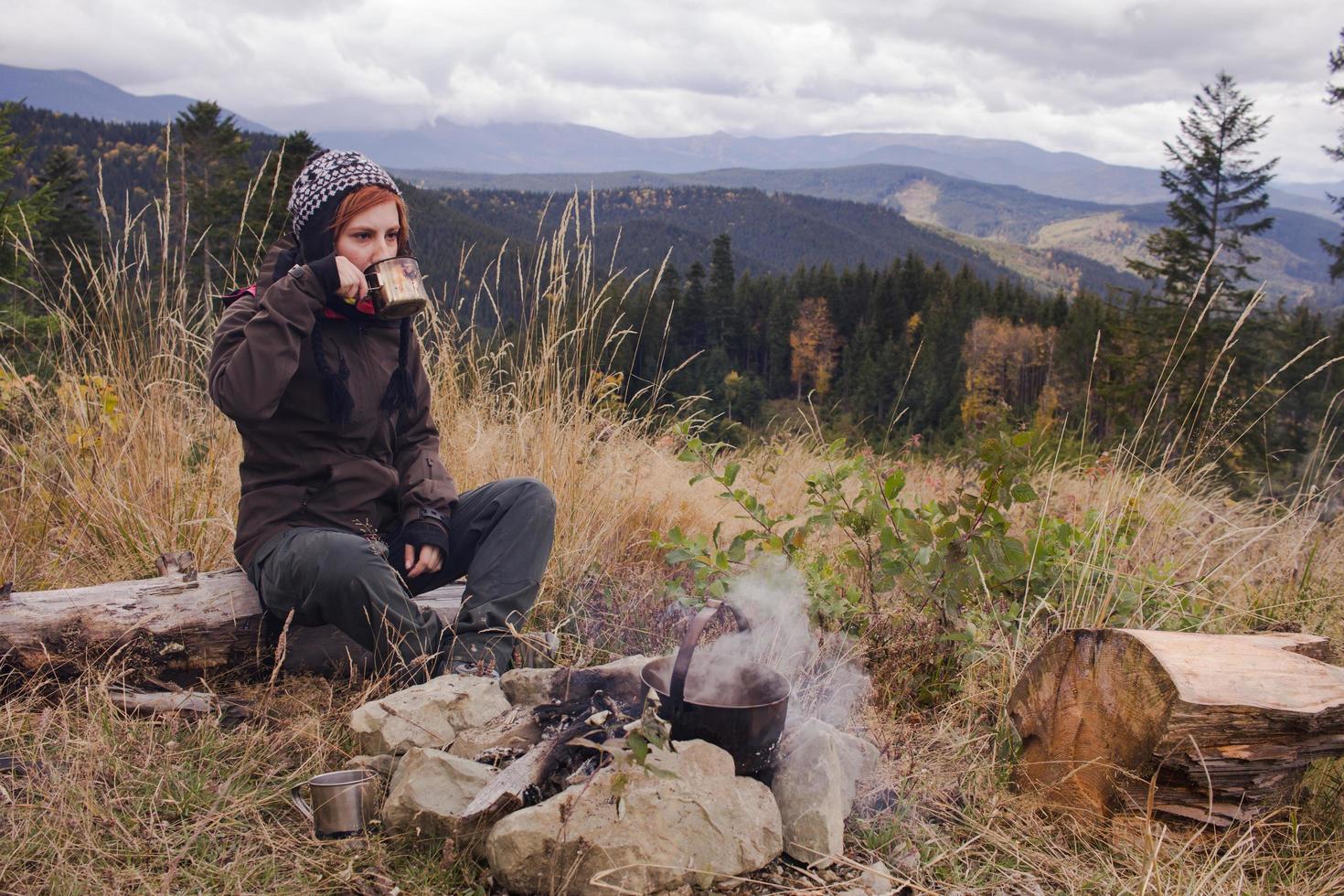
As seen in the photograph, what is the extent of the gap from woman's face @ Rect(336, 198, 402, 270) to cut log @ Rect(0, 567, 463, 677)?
0.98 meters

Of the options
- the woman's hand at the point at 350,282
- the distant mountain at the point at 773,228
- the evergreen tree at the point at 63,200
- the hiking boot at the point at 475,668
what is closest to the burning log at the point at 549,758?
the hiking boot at the point at 475,668

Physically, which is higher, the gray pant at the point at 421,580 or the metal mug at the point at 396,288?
the metal mug at the point at 396,288

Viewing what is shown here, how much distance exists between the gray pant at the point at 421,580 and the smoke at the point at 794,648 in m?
0.62

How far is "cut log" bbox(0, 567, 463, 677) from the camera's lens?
2049 mm

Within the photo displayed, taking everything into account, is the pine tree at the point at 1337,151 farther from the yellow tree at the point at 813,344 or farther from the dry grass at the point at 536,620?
the yellow tree at the point at 813,344

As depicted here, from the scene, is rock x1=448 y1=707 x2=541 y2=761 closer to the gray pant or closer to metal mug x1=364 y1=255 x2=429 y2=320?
the gray pant

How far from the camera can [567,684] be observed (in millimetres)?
2027

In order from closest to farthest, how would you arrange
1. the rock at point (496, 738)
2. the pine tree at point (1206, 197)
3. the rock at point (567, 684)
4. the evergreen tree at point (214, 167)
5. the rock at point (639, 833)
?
the rock at point (639, 833), the rock at point (496, 738), the rock at point (567, 684), the evergreen tree at point (214, 167), the pine tree at point (1206, 197)

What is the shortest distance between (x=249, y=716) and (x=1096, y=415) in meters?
37.4

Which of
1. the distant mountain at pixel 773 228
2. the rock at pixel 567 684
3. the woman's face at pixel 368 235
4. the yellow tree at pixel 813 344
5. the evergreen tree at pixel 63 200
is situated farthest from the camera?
the distant mountain at pixel 773 228

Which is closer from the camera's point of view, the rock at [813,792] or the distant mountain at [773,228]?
the rock at [813,792]

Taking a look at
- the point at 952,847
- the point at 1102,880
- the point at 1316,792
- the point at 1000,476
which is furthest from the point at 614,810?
Result: the point at 1316,792

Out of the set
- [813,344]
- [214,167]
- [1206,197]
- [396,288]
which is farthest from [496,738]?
[813,344]

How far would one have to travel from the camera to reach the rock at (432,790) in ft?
5.25
